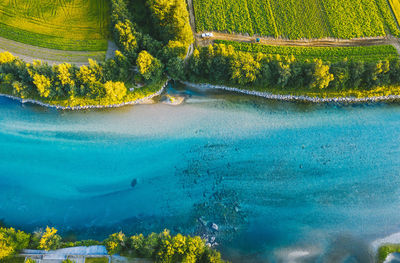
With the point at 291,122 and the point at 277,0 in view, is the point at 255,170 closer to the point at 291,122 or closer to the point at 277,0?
the point at 291,122

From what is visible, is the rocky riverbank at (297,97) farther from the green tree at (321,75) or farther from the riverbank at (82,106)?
the riverbank at (82,106)

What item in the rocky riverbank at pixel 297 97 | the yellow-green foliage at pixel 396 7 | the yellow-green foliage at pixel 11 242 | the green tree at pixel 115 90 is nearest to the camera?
the yellow-green foliage at pixel 11 242

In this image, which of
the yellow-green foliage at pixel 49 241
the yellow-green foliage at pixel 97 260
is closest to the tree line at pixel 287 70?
the yellow-green foliage at pixel 97 260

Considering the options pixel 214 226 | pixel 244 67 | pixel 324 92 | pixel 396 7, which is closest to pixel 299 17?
pixel 324 92

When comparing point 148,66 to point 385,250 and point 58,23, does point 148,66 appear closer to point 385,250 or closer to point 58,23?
point 58,23

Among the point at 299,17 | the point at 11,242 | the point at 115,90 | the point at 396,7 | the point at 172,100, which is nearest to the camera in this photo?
the point at 11,242

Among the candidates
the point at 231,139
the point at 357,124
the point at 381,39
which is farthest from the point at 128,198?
the point at 381,39

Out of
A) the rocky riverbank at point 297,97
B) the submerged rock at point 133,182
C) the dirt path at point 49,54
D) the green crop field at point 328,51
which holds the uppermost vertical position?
the dirt path at point 49,54
